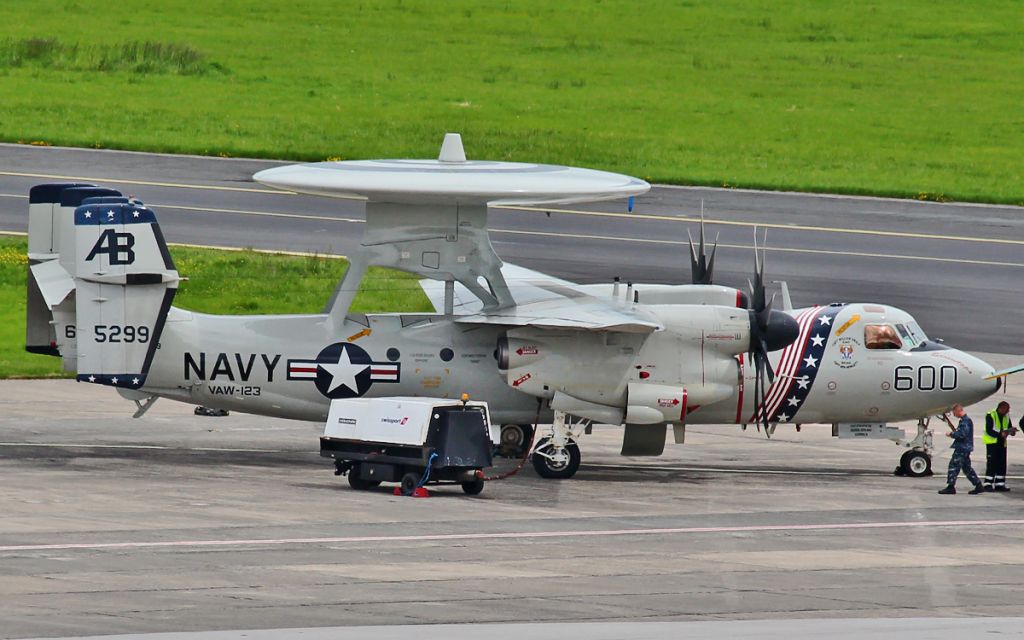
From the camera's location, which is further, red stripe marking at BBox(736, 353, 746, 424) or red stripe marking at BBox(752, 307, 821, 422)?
red stripe marking at BBox(752, 307, 821, 422)

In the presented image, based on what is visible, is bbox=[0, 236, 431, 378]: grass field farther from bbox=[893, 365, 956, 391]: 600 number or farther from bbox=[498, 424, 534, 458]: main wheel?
bbox=[893, 365, 956, 391]: 600 number

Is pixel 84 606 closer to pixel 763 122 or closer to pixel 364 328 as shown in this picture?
pixel 364 328

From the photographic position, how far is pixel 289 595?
22344mm

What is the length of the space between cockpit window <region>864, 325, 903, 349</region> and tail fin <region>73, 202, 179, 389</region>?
14040 mm

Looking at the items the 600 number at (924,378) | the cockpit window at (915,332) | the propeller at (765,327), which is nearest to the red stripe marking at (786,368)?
the propeller at (765,327)

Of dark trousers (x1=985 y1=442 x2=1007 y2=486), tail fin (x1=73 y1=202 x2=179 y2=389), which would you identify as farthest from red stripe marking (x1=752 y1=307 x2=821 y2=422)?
tail fin (x1=73 y1=202 x2=179 y2=389)

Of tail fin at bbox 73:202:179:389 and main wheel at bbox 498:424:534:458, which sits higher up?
tail fin at bbox 73:202:179:389

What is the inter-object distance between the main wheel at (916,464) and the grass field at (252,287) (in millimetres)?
19283

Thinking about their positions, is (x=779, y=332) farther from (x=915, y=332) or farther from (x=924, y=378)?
(x=915, y=332)

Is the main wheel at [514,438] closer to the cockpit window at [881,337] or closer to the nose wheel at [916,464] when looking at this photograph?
the cockpit window at [881,337]

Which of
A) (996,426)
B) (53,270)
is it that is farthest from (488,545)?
(53,270)

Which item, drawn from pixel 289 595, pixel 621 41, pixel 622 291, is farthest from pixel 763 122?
pixel 289 595

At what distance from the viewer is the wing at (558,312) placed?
32594 millimetres

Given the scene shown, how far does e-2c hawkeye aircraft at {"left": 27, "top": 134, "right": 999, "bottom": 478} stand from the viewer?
3234 cm
